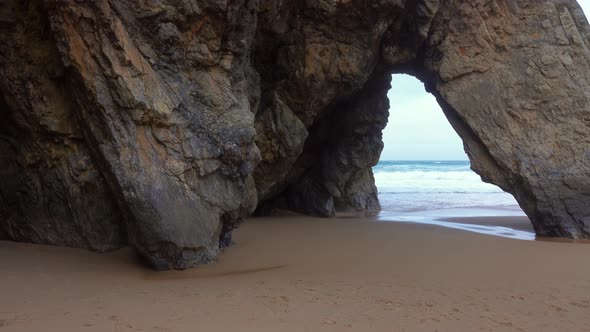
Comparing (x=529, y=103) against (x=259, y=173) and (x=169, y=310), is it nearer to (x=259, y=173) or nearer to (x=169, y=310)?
(x=259, y=173)

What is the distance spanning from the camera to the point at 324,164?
12.9 meters

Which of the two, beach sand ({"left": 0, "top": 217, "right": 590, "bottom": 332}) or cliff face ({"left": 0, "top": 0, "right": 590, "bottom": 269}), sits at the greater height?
cliff face ({"left": 0, "top": 0, "right": 590, "bottom": 269})

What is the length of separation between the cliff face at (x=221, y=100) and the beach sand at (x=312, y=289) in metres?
0.70

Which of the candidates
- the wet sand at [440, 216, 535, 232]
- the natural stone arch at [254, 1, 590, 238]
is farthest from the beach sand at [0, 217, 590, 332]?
the wet sand at [440, 216, 535, 232]

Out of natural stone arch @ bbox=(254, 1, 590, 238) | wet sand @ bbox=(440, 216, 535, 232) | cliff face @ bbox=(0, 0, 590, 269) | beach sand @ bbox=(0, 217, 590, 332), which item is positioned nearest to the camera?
beach sand @ bbox=(0, 217, 590, 332)

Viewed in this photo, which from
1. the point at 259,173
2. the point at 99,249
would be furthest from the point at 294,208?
the point at 99,249

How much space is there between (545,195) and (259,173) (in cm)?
591

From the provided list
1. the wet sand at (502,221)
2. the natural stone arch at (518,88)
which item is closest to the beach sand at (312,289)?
the natural stone arch at (518,88)

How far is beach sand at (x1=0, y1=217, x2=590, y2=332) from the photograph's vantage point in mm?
3850

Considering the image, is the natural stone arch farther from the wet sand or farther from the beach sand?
the beach sand

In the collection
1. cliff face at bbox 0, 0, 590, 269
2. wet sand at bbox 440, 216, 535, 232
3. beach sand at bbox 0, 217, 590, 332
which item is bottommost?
beach sand at bbox 0, 217, 590, 332

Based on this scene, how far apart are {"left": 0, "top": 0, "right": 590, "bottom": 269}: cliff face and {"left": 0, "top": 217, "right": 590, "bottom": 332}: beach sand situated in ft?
2.31

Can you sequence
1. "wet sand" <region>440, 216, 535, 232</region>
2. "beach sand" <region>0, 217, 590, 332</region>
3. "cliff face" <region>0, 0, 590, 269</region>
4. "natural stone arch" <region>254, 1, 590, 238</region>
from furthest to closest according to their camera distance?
"wet sand" <region>440, 216, 535, 232</region>
"natural stone arch" <region>254, 1, 590, 238</region>
"cliff face" <region>0, 0, 590, 269</region>
"beach sand" <region>0, 217, 590, 332</region>

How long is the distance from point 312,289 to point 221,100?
306 cm
